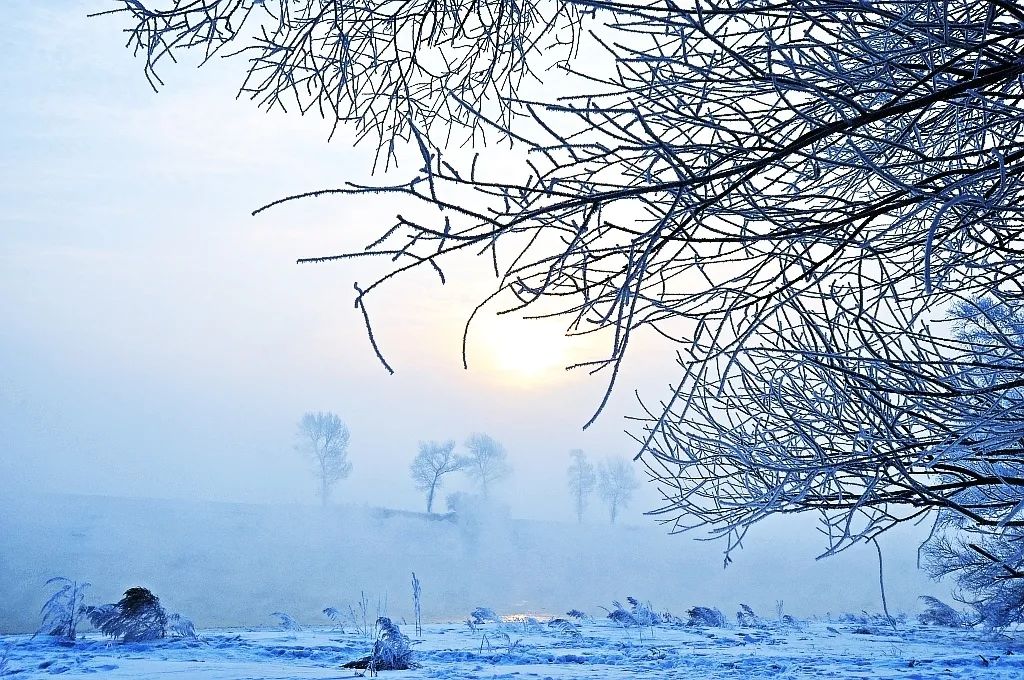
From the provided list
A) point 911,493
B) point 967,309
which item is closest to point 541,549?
point 967,309

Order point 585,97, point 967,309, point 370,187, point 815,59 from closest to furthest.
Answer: point 370,187 → point 585,97 → point 815,59 → point 967,309

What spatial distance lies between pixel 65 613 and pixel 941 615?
41.1ft

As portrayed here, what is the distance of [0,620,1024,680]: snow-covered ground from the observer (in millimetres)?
6301

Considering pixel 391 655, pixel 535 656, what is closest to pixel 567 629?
pixel 535 656

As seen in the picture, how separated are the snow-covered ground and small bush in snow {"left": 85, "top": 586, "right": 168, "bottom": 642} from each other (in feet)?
0.50

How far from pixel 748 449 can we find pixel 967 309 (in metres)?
4.34

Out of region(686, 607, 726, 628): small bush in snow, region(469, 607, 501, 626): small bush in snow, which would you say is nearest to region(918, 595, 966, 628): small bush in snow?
region(686, 607, 726, 628): small bush in snow

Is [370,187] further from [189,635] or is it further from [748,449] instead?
[189,635]

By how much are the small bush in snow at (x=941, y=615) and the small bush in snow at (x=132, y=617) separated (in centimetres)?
1111

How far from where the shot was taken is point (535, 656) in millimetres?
7273

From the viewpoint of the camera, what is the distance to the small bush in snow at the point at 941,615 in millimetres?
13301

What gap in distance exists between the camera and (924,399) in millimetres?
2998

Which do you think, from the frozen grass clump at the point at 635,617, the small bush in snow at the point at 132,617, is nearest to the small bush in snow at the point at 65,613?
the small bush in snow at the point at 132,617

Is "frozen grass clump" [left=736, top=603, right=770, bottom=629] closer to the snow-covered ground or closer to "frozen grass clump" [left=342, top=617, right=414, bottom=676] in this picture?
the snow-covered ground
